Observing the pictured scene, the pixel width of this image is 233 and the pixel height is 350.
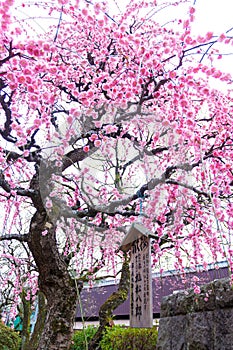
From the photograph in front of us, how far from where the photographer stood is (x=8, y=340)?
6.84 m

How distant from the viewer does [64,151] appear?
12.7 ft

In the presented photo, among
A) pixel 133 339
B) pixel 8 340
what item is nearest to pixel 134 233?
pixel 133 339

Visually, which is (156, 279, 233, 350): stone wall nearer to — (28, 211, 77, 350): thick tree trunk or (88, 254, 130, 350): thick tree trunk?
(28, 211, 77, 350): thick tree trunk

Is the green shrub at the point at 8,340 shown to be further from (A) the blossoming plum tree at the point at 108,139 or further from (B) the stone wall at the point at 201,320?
(B) the stone wall at the point at 201,320

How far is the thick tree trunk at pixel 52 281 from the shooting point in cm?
369

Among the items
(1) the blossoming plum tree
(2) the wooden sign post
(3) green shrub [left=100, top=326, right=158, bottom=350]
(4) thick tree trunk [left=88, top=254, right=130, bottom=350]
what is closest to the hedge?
(3) green shrub [left=100, top=326, right=158, bottom=350]

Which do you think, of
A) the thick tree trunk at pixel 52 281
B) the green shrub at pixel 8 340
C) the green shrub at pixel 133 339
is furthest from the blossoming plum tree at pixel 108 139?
the green shrub at pixel 8 340

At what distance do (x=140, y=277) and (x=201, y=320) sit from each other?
699mm

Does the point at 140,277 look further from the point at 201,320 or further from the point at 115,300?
the point at 115,300

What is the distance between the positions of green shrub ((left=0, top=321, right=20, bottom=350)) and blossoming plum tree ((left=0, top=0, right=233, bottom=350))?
3.64 metres

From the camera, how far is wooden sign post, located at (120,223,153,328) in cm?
262

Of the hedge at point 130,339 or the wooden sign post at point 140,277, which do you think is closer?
the wooden sign post at point 140,277

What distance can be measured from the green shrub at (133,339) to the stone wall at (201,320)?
2043 mm

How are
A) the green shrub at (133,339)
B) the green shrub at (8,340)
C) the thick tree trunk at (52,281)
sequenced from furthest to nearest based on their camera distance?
the green shrub at (8,340)
the green shrub at (133,339)
the thick tree trunk at (52,281)
